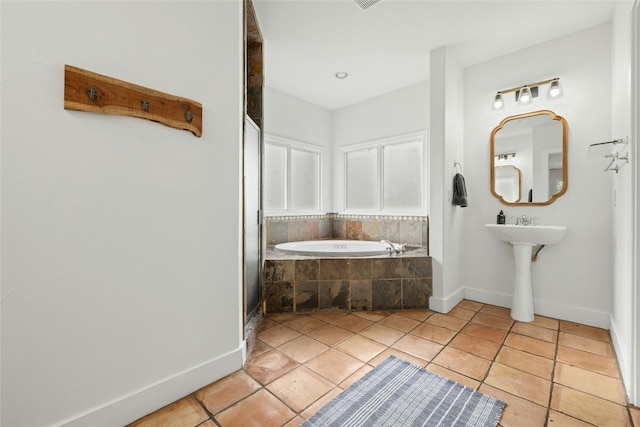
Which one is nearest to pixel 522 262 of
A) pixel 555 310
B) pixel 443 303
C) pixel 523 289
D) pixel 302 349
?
pixel 523 289

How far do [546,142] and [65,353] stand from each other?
3.58m

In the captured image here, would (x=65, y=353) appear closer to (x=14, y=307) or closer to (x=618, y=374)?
(x=14, y=307)

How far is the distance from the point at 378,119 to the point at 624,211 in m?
2.67

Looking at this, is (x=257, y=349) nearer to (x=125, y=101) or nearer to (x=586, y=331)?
(x=125, y=101)

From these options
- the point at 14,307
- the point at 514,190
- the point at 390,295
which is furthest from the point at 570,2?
the point at 14,307

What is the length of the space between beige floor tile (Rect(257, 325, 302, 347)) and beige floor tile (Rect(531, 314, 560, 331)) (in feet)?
6.68

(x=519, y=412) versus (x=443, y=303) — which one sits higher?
(x=443, y=303)

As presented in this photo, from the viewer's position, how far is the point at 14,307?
102 cm

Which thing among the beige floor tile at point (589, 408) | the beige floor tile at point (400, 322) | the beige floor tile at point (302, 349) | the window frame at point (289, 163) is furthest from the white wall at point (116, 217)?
the window frame at point (289, 163)

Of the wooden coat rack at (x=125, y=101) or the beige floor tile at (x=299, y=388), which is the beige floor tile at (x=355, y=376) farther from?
the wooden coat rack at (x=125, y=101)

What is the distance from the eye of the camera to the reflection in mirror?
106 inches

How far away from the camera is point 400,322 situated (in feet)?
7.88

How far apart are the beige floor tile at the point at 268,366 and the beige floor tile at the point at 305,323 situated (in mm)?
390

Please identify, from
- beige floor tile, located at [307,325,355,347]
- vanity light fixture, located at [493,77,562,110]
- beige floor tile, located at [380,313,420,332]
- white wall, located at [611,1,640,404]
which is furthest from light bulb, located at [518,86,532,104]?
beige floor tile, located at [307,325,355,347]
